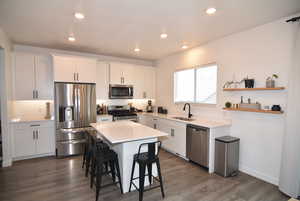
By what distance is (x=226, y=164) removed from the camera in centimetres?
295

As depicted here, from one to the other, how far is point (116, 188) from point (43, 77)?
3288 millimetres

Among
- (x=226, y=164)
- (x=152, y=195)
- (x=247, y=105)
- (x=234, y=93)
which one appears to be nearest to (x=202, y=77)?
(x=234, y=93)

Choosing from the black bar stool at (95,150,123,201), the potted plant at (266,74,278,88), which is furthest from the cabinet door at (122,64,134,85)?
the potted plant at (266,74,278,88)

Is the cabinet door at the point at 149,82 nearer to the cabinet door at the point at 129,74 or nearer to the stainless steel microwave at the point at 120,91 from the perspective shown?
the cabinet door at the point at 129,74

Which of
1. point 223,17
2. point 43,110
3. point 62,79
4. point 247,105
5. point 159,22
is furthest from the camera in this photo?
point 43,110

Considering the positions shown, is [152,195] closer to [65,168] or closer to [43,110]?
[65,168]

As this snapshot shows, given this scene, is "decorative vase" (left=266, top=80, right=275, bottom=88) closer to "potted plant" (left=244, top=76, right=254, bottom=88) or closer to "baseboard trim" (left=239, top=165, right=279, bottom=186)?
"potted plant" (left=244, top=76, right=254, bottom=88)

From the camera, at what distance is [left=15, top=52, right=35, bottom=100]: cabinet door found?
3785mm

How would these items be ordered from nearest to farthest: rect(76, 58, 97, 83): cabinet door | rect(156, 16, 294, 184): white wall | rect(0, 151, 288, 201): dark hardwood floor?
rect(0, 151, 288, 201): dark hardwood floor → rect(156, 16, 294, 184): white wall → rect(76, 58, 97, 83): cabinet door

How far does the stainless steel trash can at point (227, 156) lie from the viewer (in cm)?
295

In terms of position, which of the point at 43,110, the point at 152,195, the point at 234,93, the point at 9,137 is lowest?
the point at 152,195

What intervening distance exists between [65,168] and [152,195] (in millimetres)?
2025

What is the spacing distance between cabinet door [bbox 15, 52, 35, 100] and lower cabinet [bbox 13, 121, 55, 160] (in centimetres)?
72

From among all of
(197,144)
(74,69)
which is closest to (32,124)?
(74,69)
